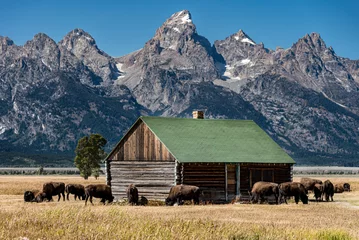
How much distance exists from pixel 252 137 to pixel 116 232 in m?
39.3

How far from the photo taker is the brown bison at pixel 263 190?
150 ft

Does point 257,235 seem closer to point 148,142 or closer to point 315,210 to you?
point 315,210

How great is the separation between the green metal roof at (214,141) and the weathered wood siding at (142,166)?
856 mm

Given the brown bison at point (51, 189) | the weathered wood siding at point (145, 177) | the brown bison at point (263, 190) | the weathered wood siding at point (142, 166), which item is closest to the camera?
the brown bison at point (263, 190)

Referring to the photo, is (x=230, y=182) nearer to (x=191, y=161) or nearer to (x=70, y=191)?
(x=191, y=161)

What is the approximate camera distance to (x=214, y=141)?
2036 inches

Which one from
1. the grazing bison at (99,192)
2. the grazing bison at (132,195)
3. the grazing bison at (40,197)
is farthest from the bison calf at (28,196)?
the grazing bison at (132,195)

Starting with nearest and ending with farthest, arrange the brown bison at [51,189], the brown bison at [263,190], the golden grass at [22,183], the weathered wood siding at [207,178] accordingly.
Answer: the brown bison at [263,190]
the weathered wood siding at [207,178]
the brown bison at [51,189]
the golden grass at [22,183]

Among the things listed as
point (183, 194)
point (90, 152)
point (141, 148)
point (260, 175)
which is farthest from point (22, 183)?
point (183, 194)

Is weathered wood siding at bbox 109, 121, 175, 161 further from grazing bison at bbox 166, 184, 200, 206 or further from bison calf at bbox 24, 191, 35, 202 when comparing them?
bison calf at bbox 24, 191, 35, 202

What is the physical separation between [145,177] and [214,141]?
6.77m

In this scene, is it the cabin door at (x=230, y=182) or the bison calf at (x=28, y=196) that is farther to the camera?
the cabin door at (x=230, y=182)

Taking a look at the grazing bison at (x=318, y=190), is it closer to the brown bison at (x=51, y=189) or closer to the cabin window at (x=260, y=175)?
the cabin window at (x=260, y=175)

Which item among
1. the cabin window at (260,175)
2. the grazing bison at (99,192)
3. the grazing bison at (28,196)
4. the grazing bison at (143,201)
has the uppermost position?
the cabin window at (260,175)
